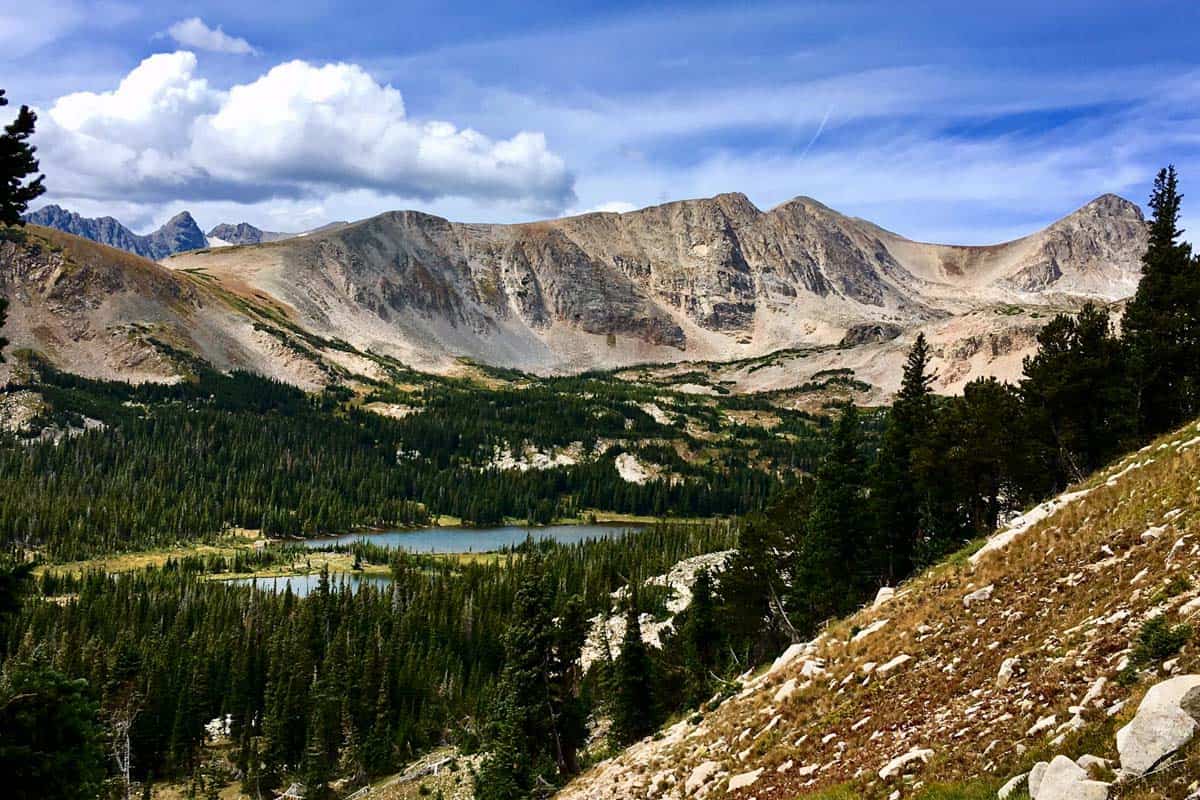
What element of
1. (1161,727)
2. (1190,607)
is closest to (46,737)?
(1161,727)

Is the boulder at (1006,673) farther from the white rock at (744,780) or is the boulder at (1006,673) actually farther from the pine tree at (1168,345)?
the pine tree at (1168,345)

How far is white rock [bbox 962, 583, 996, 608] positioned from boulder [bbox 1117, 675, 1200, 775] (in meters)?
13.0

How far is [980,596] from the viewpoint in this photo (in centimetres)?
2353

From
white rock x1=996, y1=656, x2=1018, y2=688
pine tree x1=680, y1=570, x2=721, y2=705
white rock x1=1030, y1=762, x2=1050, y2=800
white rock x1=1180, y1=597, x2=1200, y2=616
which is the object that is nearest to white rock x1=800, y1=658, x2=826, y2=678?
white rock x1=996, y1=656, x2=1018, y2=688

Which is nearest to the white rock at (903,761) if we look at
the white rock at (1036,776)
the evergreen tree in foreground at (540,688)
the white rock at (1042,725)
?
the white rock at (1042,725)

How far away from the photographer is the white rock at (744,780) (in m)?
20.0

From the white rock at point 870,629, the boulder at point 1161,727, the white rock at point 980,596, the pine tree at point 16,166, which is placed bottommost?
the white rock at point 870,629

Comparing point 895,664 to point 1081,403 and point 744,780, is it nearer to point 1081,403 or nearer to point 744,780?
point 744,780

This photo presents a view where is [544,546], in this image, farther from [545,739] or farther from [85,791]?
[85,791]

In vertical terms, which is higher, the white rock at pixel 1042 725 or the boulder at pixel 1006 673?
the white rock at pixel 1042 725

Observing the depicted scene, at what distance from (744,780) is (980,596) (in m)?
9.56

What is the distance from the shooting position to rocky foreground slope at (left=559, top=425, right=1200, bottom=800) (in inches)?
453

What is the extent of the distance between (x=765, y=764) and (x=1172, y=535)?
39.6ft

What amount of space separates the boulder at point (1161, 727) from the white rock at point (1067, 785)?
0.51 meters
